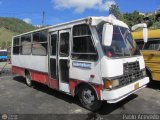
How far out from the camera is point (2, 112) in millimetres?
7117

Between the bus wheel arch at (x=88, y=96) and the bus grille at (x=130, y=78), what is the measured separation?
83 cm

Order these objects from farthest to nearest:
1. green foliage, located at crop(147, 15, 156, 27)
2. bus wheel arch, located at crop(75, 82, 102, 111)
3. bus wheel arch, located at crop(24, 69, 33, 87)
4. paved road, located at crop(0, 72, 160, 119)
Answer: green foliage, located at crop(147, 15, 156, 27)
bus wheel arch, located at crop(24, 69, 33, 87)
paved road, located at crop(0, 72, 160, 119)
bus wheel arch, located at crop(75, 82, 102, 111)

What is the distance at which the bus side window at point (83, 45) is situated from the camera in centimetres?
649

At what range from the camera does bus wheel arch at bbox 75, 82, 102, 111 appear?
21.6 feet

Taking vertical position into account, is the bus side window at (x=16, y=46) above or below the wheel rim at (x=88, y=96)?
above

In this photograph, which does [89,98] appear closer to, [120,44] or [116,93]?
[116,93]

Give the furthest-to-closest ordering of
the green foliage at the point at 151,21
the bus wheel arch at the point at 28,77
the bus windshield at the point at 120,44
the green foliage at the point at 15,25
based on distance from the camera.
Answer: the green foliage at the point at 15,25, the green foliage at the point at 151,21, the bus wheel arch at the point at 28,77, the bus windshield at the point at 120,44

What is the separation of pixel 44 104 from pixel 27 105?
1.91 ft

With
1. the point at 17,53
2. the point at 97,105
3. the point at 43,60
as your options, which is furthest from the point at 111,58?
the point at 17,53

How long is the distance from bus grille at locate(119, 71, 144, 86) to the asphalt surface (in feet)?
2.87

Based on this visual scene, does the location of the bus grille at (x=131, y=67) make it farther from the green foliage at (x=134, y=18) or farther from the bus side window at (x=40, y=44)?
the green foliage at (x=134, y=18)

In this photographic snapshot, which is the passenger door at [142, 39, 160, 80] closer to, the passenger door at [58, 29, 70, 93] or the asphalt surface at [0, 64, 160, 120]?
the asphalt surface at [0, 64, 160, 120]

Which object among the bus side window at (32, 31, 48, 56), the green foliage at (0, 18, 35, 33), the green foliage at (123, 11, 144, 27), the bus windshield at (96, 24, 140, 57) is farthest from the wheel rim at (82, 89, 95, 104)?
the green foliage at (0, 18, 35, 33)

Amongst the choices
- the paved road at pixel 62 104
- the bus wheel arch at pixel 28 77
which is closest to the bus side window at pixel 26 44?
the bus wheel arch at pixel 28 77
